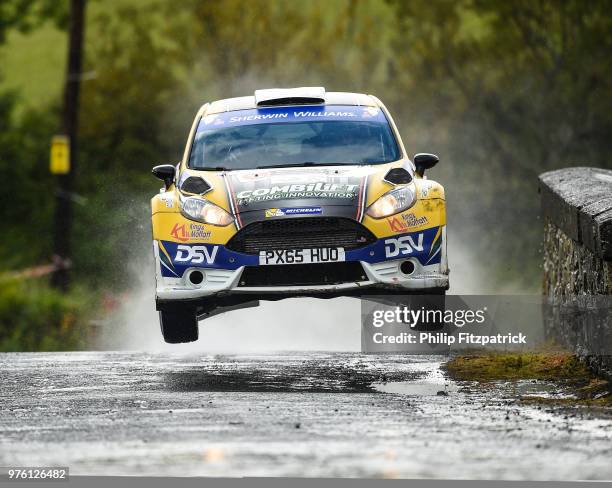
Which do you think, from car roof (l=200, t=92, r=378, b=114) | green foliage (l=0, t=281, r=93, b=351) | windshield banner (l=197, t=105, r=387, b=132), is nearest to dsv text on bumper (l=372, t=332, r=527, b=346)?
windshield banner (l=197, t=105, r=387, b=132)

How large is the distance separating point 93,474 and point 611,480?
2.16m

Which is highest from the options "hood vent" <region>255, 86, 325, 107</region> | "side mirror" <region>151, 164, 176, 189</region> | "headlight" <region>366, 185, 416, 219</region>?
"hood vent" <region>255, 86, 325, 107</region>

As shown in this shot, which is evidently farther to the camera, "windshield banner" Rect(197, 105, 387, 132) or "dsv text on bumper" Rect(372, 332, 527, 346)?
"windshield banner" Rect(197, 105, 387, 132)

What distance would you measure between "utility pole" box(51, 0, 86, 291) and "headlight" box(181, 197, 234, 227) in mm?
17628

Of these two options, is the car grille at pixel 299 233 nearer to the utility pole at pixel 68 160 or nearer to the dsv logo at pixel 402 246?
the dsv logo at pixel 402 246

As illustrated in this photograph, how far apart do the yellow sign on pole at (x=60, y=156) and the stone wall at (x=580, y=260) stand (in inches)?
595

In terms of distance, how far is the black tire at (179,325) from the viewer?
12508mm

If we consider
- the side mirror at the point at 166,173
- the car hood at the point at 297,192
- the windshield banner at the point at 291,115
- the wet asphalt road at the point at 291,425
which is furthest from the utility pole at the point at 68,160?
the car hood at the point at 297,192

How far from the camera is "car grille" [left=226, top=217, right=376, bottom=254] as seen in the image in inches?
459

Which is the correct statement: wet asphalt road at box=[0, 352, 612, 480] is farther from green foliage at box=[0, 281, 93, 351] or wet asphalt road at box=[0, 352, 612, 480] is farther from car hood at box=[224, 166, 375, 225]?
green foliage at box=[0, 281, 93, 351]

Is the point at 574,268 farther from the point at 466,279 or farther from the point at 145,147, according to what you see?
the point at 145,147

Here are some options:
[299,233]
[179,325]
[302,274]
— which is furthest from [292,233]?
[179,325]

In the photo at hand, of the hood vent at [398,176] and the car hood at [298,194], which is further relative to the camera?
the hood vent at [398,176]

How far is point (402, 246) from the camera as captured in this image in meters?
11.8
